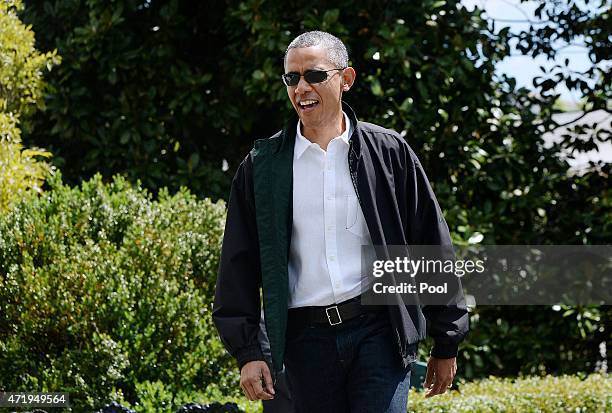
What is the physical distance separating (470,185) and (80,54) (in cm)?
318

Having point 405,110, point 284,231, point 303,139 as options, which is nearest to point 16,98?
point 405,110

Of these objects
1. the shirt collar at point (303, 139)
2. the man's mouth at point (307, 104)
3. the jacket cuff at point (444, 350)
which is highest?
the man's mouth at point (307, 104)

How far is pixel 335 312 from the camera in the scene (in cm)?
Result: 298

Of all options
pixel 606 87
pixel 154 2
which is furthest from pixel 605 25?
pixel 154 2

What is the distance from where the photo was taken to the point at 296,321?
3062 millimetres

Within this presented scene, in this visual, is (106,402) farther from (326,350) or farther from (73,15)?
(73,15)

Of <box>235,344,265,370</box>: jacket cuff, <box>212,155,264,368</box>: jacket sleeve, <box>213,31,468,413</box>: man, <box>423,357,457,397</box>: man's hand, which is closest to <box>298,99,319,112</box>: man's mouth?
<box>213,31,468,413</box>: man

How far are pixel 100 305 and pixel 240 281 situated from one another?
2.11 m

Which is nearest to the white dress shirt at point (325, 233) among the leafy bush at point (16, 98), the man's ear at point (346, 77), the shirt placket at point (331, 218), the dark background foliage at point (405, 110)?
the shirt placket at point (331, 218)

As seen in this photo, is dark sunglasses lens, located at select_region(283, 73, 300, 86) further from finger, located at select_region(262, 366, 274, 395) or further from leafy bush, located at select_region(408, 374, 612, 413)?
leafy bush, located at select_region(408, 374, 612, 413)

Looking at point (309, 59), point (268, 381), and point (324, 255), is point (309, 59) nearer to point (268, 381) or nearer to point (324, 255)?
point (324, 255)

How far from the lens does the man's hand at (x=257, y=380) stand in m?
3.01

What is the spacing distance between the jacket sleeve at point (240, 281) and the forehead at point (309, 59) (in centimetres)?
36

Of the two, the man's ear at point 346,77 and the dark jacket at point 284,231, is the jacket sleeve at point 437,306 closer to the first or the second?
the dark jacket at point 284,231
